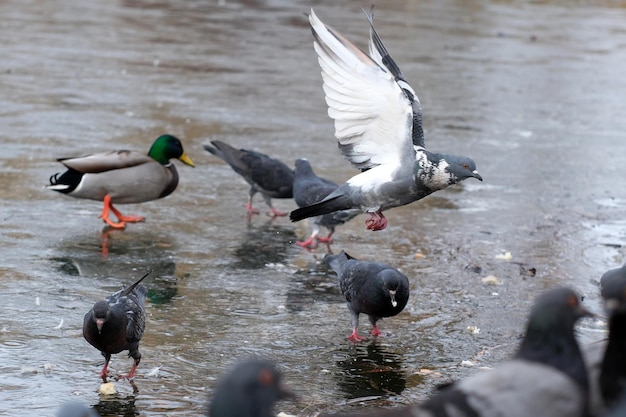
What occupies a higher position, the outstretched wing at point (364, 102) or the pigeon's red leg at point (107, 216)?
the outstretched wing at point (364, 102)

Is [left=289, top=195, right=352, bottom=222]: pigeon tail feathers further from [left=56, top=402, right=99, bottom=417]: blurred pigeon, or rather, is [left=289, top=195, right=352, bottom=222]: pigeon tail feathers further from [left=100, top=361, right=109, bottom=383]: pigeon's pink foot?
[left=56, top=402, right=99, bottom=417]: blurred pigeon

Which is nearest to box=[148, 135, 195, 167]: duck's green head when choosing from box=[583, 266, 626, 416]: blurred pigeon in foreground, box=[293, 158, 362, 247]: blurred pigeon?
box=[293, 158, 362, 247]: blurred pigeon

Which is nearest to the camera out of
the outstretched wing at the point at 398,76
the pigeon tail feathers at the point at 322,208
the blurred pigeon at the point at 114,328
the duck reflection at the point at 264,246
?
the blurred pigeon at the point at 114,328

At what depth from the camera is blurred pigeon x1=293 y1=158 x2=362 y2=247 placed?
8680 millimetres

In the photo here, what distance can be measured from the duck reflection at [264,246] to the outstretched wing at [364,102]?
1.34 meters

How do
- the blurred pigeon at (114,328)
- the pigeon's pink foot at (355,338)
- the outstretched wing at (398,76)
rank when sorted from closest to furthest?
the blurred pigeon at (114,328), the pigeon's pink foot at (355,338), the outstretched wing at (398,76)

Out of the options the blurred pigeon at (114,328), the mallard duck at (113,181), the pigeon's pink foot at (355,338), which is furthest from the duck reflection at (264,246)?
the blurred pigeon at (114,328)

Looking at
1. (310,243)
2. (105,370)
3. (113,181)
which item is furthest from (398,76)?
(113,181)

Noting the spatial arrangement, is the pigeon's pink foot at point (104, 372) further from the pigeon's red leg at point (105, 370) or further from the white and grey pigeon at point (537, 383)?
the white and grey pigeon at point (537, 383)

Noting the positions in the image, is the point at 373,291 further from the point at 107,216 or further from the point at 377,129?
the point at 107,216

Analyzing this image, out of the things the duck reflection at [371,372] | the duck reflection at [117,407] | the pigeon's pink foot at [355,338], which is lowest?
the pigeon's pink foot at [355,338]

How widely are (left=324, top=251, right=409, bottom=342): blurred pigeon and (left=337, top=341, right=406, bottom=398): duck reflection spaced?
0.20 meters

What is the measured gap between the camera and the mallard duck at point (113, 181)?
29.8 feet

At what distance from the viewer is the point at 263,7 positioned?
27.2 m
